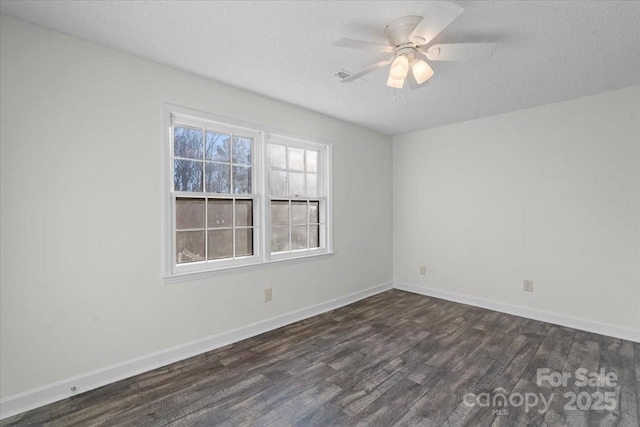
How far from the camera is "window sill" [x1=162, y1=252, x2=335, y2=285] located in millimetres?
2598

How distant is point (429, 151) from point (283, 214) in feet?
8.22

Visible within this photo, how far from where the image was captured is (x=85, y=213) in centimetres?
218

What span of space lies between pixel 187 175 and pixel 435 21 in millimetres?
2278

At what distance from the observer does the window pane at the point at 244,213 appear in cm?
312

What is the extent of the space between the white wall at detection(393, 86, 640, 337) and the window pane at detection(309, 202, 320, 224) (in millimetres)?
1658

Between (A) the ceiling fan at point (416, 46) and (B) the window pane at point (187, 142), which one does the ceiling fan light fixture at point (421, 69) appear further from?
(B) the window pane at point (187, 142)

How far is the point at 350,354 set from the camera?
2.72 meters

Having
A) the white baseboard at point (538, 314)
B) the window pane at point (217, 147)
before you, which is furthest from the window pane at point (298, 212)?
the white baseboard at point (538, 314)

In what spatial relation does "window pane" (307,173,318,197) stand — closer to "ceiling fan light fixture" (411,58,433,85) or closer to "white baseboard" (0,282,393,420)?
"white baseboard" (0,282,393,420)

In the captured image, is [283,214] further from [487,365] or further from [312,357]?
[487,365]

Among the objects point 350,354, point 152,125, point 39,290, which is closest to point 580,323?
point 350,354

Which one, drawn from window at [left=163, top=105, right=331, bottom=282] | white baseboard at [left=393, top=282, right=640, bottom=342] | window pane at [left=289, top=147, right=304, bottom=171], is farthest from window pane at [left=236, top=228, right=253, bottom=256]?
white baseboard at [left=393, top=282, right=640, bottom=342]

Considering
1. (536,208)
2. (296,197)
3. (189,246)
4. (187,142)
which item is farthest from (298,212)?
(536,208)

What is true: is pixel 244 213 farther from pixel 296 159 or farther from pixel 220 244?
pixel 296 159
